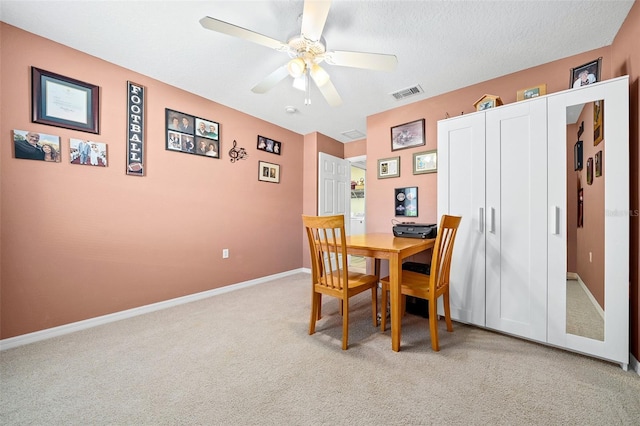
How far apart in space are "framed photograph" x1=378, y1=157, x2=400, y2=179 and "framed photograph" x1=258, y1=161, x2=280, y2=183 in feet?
5.43

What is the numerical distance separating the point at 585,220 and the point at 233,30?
272 cm

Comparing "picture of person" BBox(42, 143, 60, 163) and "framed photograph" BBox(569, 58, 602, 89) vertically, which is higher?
"framed photograph" BBox(569, 58, 602, 89)

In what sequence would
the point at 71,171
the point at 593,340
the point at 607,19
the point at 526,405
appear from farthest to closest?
the point at 71,171 → the point at 607,19 → the point at 593,340 → the point at 526,405

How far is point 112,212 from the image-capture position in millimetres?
2332

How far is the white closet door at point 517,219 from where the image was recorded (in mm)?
1821

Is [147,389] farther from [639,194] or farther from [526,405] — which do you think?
[639,194]

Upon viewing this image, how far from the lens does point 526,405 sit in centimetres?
127

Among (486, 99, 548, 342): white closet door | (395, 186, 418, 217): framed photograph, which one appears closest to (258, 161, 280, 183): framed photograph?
(395, 186, 418, 217): framed photograph

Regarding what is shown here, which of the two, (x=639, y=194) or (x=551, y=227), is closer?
(x=639, y=194)

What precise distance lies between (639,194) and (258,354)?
109 inches

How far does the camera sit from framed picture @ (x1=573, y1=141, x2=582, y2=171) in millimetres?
1695

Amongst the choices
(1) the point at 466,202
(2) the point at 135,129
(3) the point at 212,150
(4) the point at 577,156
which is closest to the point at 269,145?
(3) the point at 212,150

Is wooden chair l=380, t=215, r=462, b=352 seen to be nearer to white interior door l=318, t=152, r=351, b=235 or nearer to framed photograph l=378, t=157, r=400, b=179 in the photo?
framed photograph l=378, t=157, r=400, b=179

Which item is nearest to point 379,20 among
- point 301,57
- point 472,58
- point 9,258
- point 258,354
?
point 301,57
